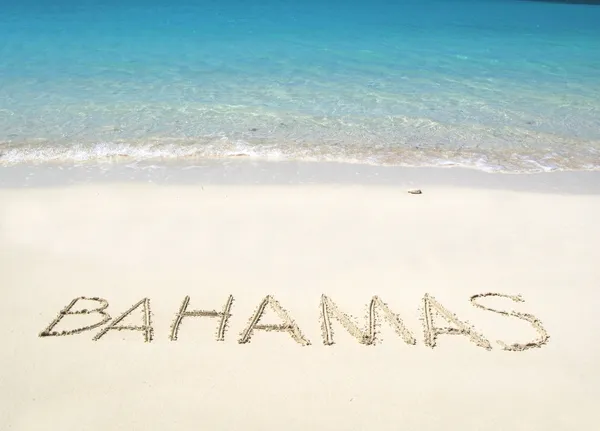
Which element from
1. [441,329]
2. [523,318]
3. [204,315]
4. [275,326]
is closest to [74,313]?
[204,315]

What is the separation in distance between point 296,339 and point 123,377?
1142mm

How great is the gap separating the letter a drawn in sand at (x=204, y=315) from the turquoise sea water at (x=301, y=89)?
3.18 metres

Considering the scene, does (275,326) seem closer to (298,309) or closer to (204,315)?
(298,309)

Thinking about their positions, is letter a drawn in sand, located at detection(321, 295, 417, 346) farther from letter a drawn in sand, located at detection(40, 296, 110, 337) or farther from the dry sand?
letter a drawn in sand, located at detection(40, 296, 110, 337)

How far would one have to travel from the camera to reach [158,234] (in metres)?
4.99

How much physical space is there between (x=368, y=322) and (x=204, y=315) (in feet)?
3.88

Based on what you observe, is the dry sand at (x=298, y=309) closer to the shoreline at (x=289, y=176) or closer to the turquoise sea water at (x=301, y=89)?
the shoreline at (x=289, y=176)

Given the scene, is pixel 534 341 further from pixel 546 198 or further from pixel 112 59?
pixel 112 59

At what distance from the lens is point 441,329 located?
3908 millimetres

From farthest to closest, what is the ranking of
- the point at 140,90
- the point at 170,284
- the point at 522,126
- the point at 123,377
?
the point at 140,90 < the point at 522,126 < the point at 170,284 < the point at 123,377

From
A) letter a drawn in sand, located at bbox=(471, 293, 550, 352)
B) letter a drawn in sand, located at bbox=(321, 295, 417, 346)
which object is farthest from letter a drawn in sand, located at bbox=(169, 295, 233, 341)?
letter a drawn in sand, located at bbox=(471, 293, 550, 352)

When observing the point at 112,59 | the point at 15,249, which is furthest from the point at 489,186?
the point at 112,59

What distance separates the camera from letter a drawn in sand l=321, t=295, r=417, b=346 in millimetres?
3816

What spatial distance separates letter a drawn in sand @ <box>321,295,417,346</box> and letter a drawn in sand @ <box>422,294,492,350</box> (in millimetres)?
130
